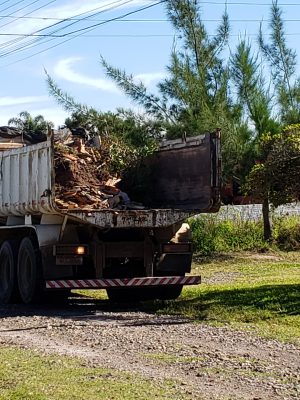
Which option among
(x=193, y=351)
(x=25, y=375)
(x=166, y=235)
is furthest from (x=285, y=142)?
(x=25, y=375)

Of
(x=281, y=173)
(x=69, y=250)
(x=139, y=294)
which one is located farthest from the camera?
(x=139, y=294)

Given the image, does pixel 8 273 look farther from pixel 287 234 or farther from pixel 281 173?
pixel 287 234

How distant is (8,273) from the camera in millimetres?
16469

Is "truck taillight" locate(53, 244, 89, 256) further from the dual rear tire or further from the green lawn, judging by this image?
the green lawn

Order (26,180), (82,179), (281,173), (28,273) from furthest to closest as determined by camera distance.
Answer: (28,273), (26,180), (82,179), (281,173)

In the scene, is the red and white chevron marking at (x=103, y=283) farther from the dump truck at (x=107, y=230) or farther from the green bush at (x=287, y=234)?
the green bush at (x=287, y=234)

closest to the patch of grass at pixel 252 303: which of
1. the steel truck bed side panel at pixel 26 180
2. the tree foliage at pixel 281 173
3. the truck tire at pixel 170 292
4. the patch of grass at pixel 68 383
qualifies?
the truck tire at pixel 170 292

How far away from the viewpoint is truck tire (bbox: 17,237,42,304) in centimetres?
1517

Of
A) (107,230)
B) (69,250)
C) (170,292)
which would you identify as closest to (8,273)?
(69,250)

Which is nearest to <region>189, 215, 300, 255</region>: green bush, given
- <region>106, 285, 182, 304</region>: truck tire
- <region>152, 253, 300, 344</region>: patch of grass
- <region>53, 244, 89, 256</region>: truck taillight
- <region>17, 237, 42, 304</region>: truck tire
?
<region>152, 253, 300, 344</region>: patch of grass

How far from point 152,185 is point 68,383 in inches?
338

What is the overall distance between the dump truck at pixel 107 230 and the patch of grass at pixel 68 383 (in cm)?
514

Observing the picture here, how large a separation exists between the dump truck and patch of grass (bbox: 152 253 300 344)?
2.03ft

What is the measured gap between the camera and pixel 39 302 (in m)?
15.5
